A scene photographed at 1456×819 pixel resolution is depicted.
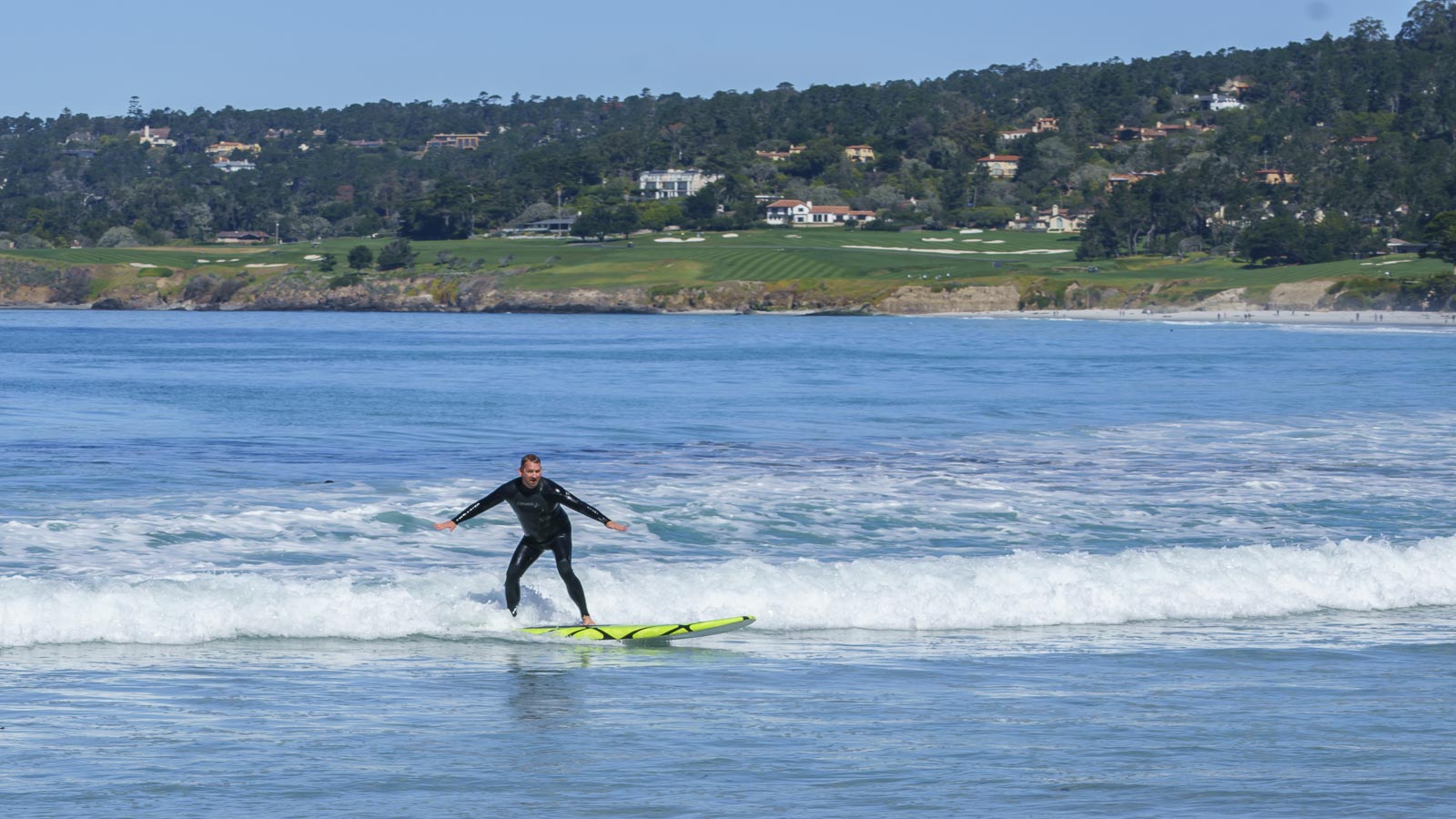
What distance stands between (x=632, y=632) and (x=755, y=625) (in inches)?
65.1

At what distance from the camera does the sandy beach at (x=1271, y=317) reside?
443 ft

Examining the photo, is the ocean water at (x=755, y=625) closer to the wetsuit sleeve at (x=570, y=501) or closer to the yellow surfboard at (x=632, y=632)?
the yellow surfboard at (x=632, y=632)

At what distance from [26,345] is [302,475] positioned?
8647cm

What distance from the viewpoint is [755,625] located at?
17094 millimetres

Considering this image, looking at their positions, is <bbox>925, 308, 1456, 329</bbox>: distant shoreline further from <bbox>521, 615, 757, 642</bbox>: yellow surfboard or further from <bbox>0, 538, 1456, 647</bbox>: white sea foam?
<bbox>521, 615, 757, 642</bbox>: yellow surfboard

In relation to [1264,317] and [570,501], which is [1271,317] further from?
[570,501]

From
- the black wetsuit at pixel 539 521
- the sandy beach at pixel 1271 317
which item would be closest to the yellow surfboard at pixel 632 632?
the black wetsuit at pixel 539 521

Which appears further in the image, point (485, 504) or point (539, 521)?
point (485, 504)

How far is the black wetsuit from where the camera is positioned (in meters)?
15.8

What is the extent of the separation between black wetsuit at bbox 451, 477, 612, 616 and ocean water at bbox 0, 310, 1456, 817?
1.83ft

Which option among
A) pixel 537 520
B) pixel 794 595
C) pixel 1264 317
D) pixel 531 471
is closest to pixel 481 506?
pixel 537 520

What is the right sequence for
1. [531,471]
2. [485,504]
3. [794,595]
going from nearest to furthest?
[531,471] → [485,504] → [794,595]

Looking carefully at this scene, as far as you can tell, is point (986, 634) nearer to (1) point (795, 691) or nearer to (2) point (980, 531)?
(1) point (795, 691)

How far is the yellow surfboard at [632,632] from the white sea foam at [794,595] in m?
0.54
